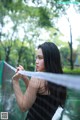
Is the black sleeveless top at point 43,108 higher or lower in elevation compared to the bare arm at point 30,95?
lower

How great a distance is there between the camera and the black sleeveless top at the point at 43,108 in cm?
158

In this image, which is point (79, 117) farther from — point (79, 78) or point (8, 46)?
point (8, 46)

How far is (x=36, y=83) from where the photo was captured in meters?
1.53

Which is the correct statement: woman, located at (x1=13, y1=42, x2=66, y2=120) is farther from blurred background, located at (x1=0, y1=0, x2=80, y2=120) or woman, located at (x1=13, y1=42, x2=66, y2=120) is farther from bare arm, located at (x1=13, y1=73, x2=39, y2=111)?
blurred background, located at (x1=0, y1=0, x2=80, y2=120)

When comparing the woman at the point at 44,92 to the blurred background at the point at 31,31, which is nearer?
the woman at the point at 44,92

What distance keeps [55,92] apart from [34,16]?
17227 millimetres

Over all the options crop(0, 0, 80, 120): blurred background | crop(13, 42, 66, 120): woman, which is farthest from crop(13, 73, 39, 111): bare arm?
crop(0, 0, 80, 120): blurred background

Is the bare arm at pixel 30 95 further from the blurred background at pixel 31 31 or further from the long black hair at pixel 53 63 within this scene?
the blurred background at pixel 31 31

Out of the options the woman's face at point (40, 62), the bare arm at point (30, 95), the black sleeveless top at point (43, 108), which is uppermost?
the woman's face at point (40, 62)

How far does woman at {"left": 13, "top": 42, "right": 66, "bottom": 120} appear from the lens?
1.53 m

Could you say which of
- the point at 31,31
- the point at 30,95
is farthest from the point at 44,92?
the point at 31,31

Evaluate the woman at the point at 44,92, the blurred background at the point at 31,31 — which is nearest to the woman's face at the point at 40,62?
the woman at the point at 44,92

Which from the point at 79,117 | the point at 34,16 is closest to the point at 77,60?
the point at 34,16

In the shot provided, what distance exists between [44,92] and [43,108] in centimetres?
12
